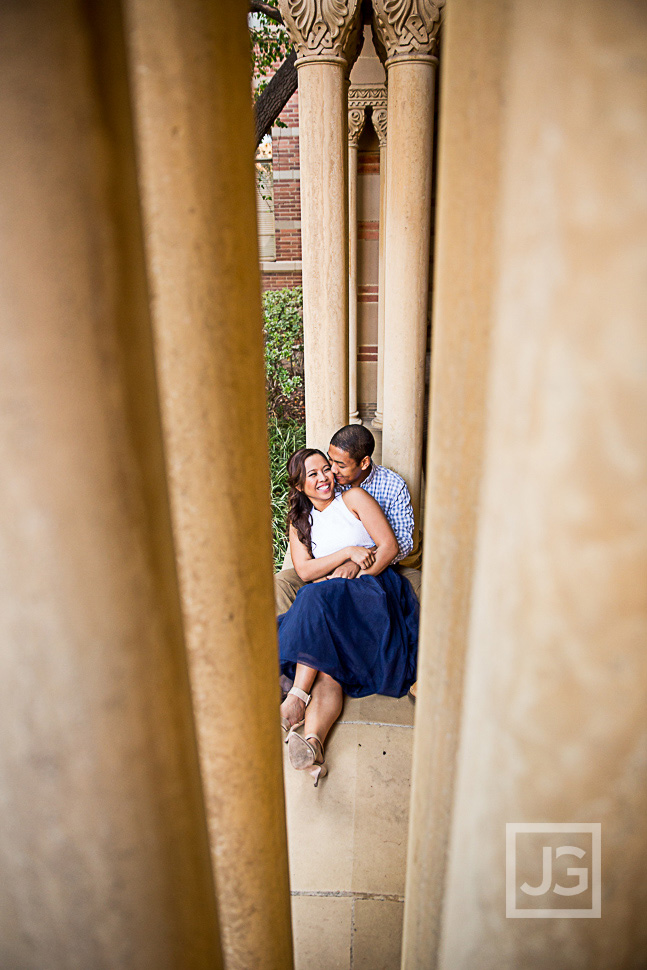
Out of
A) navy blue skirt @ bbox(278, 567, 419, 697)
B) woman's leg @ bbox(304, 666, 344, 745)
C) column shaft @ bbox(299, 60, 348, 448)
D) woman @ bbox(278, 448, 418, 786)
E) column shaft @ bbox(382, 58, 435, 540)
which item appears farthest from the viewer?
column shaft @ bbox(382, 58, 435, 540)

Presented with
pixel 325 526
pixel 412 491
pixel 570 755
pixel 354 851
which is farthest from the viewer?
pixel 412 491

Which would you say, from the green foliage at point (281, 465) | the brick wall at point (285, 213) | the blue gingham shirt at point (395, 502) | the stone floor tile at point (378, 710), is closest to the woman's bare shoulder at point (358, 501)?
the blue gingham shirt at point (395, 502)

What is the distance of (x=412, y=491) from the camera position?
362cm

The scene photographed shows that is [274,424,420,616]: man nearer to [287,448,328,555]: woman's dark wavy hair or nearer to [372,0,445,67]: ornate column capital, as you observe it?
[287,448,328,555]: woman's dark wavy hair

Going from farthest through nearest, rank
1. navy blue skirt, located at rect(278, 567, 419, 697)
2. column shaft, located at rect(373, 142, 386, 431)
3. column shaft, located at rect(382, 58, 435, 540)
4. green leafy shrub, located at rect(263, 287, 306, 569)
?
green leafy shrub, located at rect(263, 287, 306, 569)
column shaft, located at rect(373, 142, 386, 431)
column shaft, located at rect(382, 58, 435, 540)
navy blue skirt, located at rect(278, 567, 419, 697)

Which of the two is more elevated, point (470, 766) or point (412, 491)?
point (470, 766)

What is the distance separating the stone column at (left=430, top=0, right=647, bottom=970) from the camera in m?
0.35

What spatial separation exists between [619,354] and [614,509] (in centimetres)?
10

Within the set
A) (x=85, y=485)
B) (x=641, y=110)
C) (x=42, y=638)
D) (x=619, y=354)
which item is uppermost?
(x=641, y=110)

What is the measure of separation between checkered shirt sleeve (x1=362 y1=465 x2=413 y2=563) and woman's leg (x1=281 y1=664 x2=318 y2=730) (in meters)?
0.88

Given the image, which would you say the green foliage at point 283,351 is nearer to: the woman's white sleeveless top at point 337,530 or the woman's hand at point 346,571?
the woman's white sleeveless top at point 337,530

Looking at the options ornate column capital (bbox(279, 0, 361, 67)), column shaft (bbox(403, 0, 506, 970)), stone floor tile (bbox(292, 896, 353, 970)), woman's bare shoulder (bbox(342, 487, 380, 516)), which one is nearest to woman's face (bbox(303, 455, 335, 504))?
woman's bare shoulder (bbox(342, 487, 380, 516))

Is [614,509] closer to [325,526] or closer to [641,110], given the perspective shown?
[641,110]

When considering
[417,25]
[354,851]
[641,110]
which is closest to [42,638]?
[641,110]
